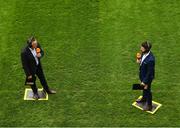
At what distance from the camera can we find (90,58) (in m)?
13.8

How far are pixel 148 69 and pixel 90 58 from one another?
2789mm

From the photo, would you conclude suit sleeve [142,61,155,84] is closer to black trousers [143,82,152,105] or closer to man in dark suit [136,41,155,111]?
man in dark suit [136,41,155,111]

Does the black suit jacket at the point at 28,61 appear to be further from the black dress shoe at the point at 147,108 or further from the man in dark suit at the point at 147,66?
the black dress shoe at the point at 147,108

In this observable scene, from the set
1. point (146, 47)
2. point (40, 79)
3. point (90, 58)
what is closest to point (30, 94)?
point (40, 79)

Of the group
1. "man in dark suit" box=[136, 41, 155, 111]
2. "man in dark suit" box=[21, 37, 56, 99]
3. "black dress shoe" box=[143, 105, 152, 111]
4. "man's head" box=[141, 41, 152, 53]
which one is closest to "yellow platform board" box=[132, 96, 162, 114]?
"black dress shoe" box=[143, 105, 152, 111]

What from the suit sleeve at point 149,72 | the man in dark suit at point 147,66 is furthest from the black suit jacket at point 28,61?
the suit sleeve at point 149,72

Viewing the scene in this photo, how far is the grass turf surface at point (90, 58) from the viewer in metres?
12.2

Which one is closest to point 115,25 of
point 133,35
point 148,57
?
point 133,35

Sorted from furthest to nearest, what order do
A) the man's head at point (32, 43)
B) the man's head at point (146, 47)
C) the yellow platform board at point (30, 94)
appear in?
the yellow platform board at point (30, 94), the man's head at point (32, 43), the man's head at point (146, 47)

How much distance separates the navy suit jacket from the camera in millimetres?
11281

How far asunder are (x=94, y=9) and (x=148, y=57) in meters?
4.56

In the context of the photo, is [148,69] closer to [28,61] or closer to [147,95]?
[147,95]

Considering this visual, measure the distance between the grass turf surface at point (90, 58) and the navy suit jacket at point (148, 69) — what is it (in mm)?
1150

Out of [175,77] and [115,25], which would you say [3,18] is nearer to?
[115,25]
